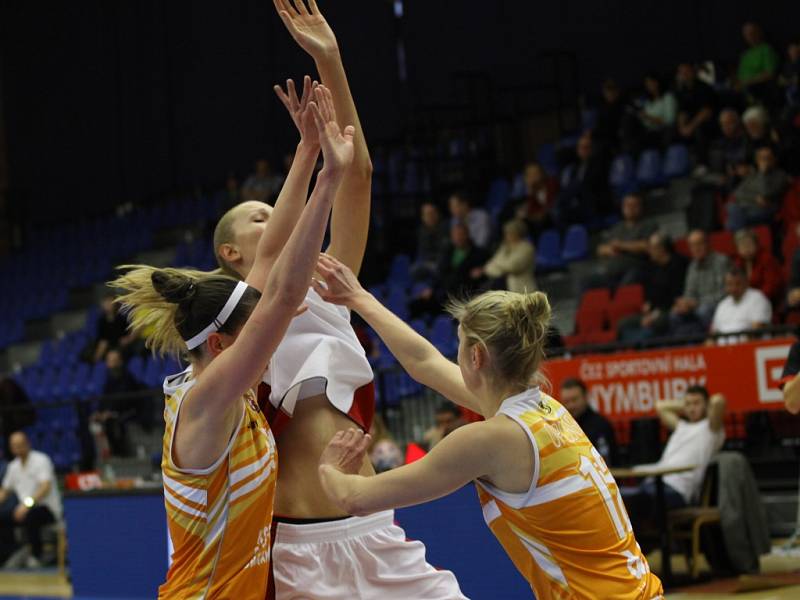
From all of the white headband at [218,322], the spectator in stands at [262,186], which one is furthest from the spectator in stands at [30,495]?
the white headband at [218,322]

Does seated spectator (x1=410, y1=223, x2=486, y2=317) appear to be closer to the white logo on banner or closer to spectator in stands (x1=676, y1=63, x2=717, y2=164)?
spectator in stands (x1=676, y1=63, x2=717, y2=164)

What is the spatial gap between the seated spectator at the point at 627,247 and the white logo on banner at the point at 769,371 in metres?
2.64

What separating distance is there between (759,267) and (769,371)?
5.19ft

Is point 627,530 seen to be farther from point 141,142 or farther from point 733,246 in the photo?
point 141,142

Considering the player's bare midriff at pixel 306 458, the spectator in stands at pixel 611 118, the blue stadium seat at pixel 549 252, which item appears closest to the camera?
the player's bare midriff at pixel 306 458

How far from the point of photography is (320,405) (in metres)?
3.38

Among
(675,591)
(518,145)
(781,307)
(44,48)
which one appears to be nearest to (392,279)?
(518,145)

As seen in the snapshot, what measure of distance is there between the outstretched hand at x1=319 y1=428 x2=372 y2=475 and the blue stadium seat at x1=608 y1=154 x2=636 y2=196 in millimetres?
9937

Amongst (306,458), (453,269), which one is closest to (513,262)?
(453,269)

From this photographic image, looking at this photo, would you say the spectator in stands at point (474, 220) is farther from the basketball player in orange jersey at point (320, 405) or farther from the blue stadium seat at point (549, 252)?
the basketball player in orange jersey at point (320, 405)

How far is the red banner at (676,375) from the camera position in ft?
27.0

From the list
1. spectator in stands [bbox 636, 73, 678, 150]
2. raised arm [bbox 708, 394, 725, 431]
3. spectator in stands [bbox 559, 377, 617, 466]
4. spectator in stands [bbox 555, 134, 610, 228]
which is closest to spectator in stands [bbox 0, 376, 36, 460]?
spectator in stands [bbox 555, 134, 610, 228]

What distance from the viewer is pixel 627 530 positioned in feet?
9.22

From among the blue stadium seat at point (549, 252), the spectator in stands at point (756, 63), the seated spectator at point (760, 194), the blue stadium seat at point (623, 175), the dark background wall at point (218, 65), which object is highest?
the dark background wall at point (218, 65)
